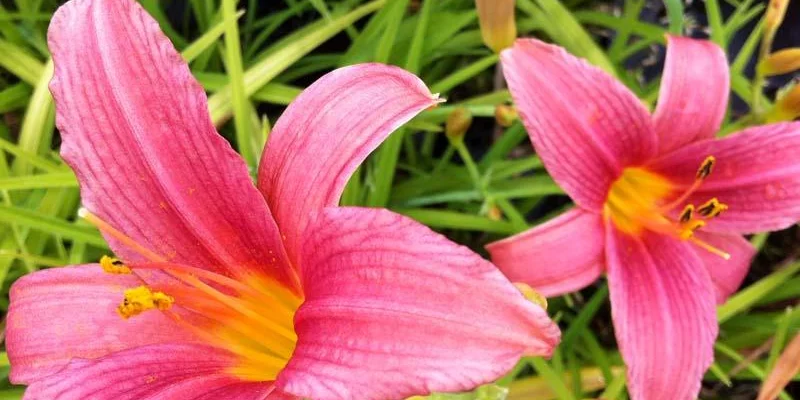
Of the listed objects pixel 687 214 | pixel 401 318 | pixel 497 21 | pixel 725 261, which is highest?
pixel 497 21

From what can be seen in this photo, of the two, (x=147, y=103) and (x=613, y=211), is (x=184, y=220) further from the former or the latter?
(x=613, y=211)

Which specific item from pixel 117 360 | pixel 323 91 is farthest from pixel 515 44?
pixel 117 360

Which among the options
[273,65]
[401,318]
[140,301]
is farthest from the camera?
[273,65]

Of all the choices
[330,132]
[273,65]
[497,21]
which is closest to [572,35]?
[497,21]

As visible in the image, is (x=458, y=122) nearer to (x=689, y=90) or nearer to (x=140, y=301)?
(x=689, y=90)

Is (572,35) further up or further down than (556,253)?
further up

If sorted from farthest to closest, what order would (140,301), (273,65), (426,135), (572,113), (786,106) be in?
(426,135), (273,65), (786,106), (572,113), (140,301)

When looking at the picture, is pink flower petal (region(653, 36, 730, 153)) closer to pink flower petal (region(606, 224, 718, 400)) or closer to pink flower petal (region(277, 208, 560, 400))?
pink flower petal (region(606, 224, 718, 400))

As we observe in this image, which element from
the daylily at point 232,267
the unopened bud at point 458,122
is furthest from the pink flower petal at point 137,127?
the unopened bud at point 458,122
